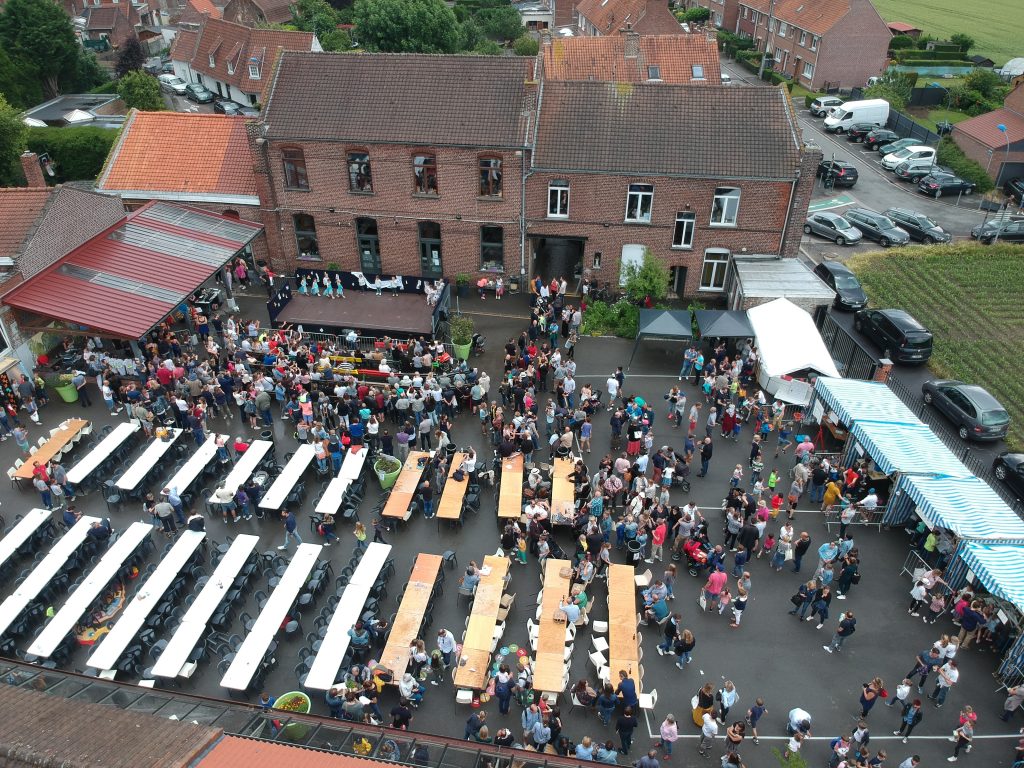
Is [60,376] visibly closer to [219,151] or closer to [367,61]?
[219,151]

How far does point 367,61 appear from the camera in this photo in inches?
1201

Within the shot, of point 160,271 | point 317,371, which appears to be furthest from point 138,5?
point 317,371

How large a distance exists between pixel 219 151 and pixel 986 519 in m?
32.0

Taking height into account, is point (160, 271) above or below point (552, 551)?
above

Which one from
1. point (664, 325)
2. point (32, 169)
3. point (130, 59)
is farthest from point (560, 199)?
point (130, 59)

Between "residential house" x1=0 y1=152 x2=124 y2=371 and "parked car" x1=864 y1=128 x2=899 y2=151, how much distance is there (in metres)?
46.5

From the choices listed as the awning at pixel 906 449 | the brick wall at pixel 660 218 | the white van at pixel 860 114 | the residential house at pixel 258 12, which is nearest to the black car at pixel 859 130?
the white van at pixel 860 114

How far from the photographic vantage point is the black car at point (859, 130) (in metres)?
50.0

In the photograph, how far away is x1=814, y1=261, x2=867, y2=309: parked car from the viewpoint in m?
30.6

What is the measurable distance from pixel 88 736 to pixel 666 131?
2702cm

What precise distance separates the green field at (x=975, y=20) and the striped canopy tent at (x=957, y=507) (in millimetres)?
72367

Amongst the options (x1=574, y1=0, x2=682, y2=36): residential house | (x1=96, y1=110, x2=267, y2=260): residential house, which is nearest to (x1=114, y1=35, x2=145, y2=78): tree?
(x1=574, y1=0, x2=682, y2=36): residential house

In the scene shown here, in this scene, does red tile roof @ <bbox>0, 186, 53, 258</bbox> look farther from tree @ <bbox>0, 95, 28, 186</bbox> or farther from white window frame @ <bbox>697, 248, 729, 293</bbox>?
white window frame @ <bbox>697, 248, 729, 293</bbox>

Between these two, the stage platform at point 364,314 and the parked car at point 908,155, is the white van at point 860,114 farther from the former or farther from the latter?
the stage platform at point 364,314
